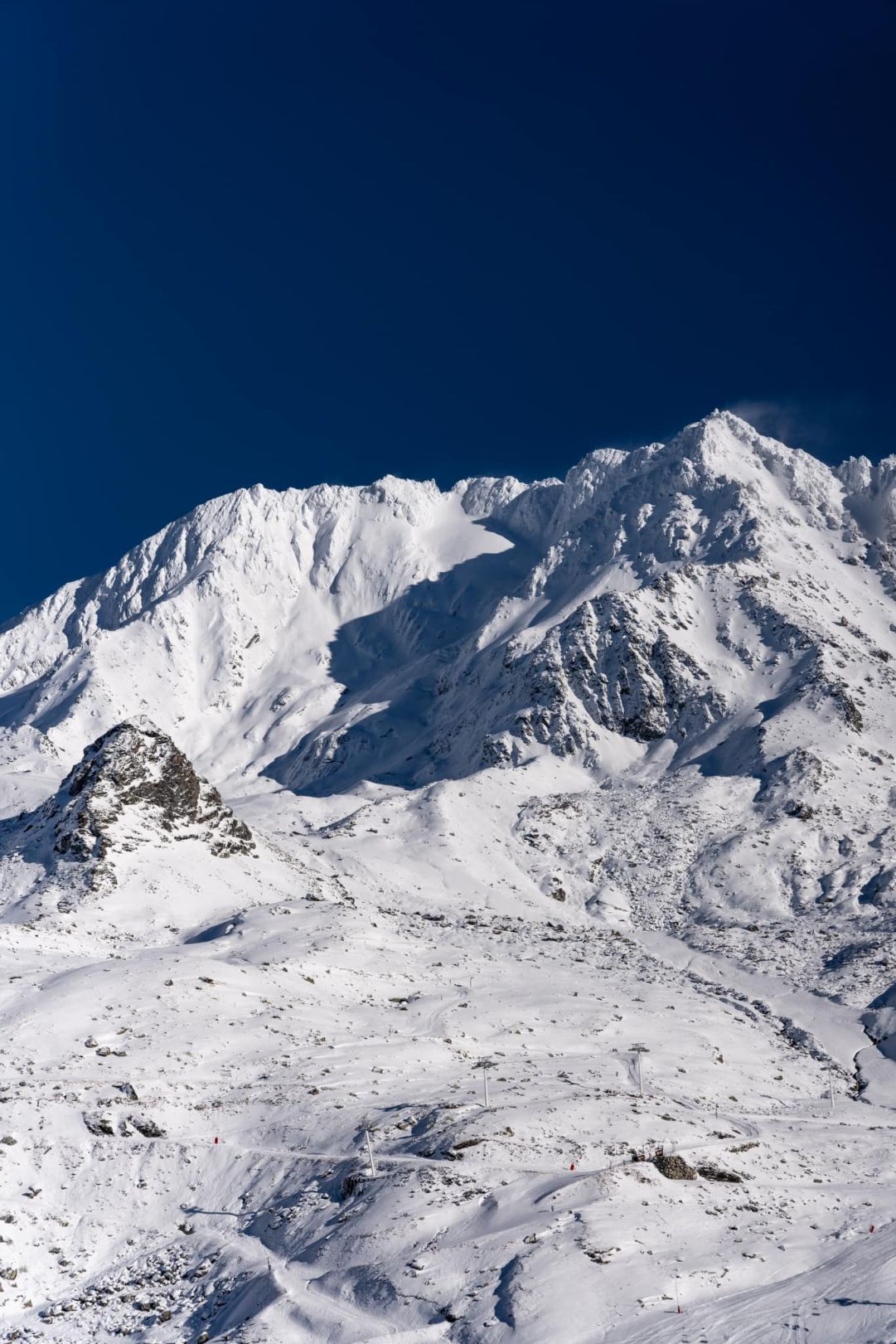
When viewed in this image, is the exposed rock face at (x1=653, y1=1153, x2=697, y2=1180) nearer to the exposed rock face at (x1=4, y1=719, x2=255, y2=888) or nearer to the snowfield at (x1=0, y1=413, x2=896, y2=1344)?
the snowfield at (x1=0, y1=413, x2=896, y2=1344)

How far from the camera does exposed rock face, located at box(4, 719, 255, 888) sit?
257 feet

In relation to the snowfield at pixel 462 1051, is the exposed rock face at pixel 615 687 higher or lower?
higher

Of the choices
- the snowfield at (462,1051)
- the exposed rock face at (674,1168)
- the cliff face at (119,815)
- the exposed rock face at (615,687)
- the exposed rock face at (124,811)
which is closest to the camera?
the snowfield at (462,1051)

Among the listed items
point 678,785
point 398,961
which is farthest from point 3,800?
point 678,785

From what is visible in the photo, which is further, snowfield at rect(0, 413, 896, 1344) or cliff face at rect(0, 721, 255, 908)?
cliff face at rect(0, 721, 255, 908)

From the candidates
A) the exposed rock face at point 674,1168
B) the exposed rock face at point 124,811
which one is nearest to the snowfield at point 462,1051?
the exposed rock face at point 674,1168

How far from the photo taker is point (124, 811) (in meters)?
82.0

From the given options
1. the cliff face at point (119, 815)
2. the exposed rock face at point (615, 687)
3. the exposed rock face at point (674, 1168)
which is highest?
the exposed rock face at point (615, 687)

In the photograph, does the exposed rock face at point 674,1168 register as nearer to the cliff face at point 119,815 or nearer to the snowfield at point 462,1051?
the snowfield at point 462,1051

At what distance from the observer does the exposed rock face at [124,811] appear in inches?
Answer: 3078

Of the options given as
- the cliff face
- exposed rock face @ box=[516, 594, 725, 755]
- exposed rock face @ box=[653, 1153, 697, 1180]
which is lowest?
exposed rock face @ box=[653, 1153, 697, 1180]

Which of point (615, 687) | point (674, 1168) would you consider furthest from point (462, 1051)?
point (615, 687)

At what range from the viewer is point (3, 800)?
10869cm

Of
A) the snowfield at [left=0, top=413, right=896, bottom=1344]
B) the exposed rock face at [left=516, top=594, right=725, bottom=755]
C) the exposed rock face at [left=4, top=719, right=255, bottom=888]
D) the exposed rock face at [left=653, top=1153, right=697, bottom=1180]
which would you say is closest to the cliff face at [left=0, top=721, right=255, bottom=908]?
the exposed rock face at [left=4, top=719, right=255, bottom=888]
